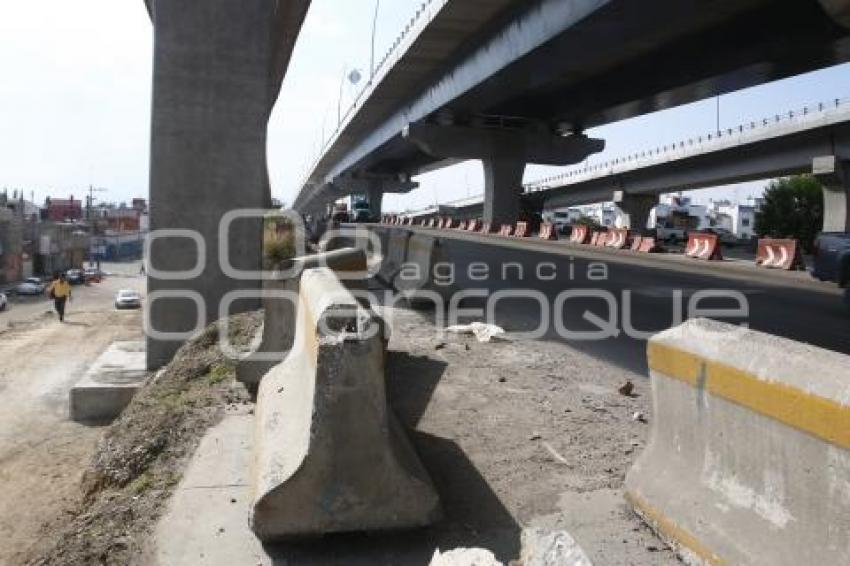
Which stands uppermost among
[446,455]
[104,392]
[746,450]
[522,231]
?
[522,231]

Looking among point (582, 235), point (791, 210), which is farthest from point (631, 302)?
point (791, 210)

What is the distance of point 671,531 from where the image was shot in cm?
392

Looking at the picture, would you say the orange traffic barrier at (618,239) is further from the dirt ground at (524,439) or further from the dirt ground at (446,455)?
the dirt ground at (524,439)

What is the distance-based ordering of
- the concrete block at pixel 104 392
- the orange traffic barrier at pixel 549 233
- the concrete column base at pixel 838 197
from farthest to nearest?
the concrete column base at pixel 838 197 → the orange traffic barrier at pixel 549 233 → the concrete block at pixel 104 392

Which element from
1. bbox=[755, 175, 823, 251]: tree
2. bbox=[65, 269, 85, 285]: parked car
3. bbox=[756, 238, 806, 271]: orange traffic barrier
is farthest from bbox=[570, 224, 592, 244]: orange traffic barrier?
bbox=[65, 269, 85, 285]: parked car

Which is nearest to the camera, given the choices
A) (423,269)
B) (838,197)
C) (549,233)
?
(423,269)

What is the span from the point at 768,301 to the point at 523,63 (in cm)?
1357

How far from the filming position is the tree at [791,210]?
272 ft

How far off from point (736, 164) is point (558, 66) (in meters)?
32.2

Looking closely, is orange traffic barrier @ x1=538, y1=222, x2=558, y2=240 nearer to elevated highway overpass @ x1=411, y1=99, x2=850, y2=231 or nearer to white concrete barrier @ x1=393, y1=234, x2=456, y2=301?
elevated highway overpass @ x1=411, y1=99, x2=850, y2=231

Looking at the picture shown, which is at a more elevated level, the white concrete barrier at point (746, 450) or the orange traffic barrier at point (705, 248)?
the orange traffic barrier at point (705, 248)

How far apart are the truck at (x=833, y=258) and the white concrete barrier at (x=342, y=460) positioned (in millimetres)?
16287

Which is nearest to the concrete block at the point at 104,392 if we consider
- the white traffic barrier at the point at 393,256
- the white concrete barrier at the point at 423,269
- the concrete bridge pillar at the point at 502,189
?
the white concrete barrier at the point at 423,269

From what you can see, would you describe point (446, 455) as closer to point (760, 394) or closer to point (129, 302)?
point (760, 394)
